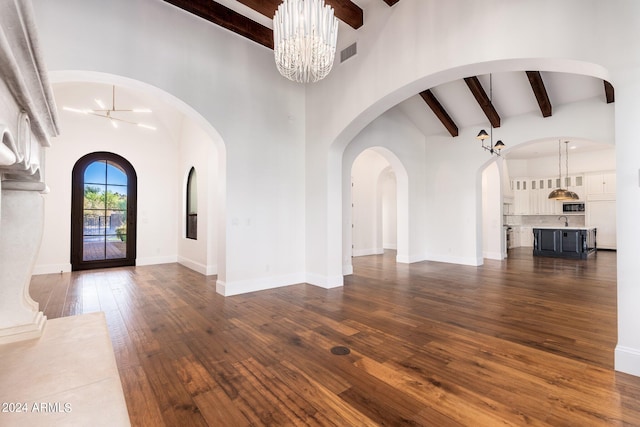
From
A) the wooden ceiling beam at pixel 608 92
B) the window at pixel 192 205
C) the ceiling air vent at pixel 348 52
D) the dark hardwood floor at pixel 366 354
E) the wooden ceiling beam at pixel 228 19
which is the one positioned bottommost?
the dark hardwood floor at pixel 366 354

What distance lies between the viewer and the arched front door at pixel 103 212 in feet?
21.7

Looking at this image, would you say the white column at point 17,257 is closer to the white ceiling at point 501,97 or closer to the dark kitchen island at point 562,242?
the white ceiling at point 501,97

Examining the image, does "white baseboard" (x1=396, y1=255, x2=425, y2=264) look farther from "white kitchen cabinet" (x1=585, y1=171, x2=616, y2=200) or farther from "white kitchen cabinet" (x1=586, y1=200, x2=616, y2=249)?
"white kitchen cabinet" (x1=585, y1=171, x2=616, y2=200)

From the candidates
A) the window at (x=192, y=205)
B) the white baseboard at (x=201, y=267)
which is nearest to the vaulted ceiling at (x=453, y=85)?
the window at (x=192, y=205)

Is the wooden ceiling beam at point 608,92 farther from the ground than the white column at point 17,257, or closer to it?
farther from the ground

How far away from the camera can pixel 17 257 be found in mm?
2352

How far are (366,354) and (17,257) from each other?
9.85 ft

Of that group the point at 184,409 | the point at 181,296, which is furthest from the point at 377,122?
the point at 184,409

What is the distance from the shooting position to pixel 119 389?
172 centimetres

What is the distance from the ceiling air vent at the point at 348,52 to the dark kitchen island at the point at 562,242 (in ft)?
26.8

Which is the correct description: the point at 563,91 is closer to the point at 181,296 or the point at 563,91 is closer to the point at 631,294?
the point at 631,294

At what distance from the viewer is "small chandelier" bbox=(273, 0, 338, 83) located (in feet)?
9.86

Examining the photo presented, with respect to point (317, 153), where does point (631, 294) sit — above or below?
below

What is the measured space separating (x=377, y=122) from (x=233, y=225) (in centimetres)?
430
